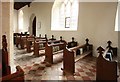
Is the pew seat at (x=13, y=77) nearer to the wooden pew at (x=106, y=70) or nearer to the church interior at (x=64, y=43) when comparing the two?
the church interior at (x=64, y=43)

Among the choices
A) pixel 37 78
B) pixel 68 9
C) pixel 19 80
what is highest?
pixel 68 9

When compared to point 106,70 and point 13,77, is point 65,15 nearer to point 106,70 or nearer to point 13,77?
point 106,70

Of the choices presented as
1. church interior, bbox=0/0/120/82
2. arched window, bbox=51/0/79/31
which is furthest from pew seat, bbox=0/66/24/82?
arched window, bbox=51/0/79/31

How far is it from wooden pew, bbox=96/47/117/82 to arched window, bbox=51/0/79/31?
4.54 meters

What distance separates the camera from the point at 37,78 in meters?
3.79

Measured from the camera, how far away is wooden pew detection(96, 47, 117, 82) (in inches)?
129

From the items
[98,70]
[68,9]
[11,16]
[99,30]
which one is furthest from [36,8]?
[98,70]

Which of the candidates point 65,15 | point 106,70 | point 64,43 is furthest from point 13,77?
point 65,15

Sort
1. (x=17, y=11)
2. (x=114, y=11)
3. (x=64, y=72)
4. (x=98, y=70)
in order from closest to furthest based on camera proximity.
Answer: (x=98, y=70)
(x=64, y=72)
(x=114, y=11)
(x=17, y=11)

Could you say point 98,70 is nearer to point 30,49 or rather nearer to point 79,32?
point 79,32

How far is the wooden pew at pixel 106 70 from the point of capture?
327cm

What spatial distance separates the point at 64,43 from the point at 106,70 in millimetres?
3220

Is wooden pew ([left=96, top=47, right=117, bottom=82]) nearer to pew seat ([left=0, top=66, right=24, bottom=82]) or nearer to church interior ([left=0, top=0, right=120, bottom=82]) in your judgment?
church interior ([left=0, top=0, right=120, bottom=82])

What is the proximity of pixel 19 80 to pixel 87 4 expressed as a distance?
235 inches
